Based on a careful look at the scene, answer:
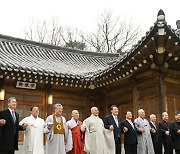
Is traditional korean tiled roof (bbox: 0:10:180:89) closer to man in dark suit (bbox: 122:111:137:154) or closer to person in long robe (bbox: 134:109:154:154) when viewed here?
person in long robe (bbox: 134:109:154:154)

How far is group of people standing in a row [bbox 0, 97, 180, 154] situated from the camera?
7.08 metres

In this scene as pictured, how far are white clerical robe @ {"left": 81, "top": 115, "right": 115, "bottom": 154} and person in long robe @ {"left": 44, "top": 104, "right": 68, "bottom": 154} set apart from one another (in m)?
0.63

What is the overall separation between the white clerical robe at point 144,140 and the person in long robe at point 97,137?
76 cm

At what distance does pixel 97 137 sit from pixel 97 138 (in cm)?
2

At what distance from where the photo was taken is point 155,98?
395 inches

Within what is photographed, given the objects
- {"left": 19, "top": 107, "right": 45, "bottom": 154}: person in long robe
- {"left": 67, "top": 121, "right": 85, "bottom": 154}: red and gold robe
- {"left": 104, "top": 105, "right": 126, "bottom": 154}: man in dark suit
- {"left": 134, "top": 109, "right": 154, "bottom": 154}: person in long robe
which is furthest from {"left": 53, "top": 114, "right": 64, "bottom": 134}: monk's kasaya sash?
{"left": 134, "top": 109, "right": 154, "bottom": 154}: person in long robe

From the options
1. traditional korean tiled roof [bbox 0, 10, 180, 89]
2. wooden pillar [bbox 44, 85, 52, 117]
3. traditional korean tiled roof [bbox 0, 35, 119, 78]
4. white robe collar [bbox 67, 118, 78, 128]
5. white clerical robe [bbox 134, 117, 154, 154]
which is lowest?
white clerical robe [bbox 134, 117, 154, 154]

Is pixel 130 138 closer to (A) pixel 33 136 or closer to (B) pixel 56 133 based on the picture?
(B) pixel 56 133

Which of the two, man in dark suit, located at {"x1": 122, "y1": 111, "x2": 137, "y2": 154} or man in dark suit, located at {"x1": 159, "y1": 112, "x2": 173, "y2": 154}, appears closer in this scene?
man in dark suit, located at {"x1": 122, "y1": 111, "x2": 137, "y2": 154}

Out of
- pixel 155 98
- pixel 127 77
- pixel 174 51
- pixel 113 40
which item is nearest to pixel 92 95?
pixel 127 77

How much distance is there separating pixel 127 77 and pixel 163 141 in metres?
3.42

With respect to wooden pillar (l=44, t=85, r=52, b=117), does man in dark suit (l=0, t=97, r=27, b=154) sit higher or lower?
lower

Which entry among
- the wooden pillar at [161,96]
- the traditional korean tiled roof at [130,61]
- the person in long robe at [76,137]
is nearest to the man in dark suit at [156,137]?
the wooden pillar at [161,96]

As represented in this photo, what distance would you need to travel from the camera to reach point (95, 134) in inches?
294
